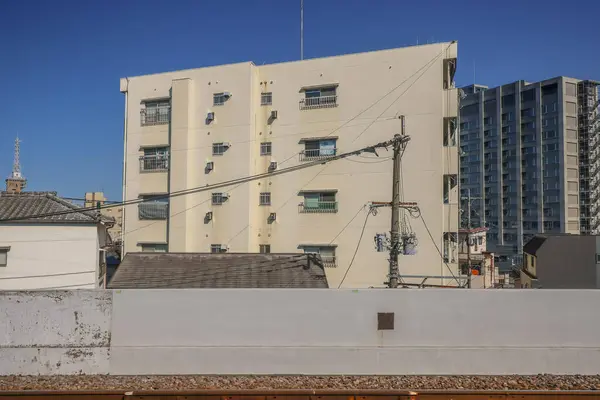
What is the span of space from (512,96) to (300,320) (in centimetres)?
5123

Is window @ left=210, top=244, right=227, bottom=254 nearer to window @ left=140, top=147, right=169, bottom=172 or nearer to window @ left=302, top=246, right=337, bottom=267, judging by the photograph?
window @ left=302, top=246, right=337, bottom=267

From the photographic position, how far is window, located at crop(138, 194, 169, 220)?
21.7m

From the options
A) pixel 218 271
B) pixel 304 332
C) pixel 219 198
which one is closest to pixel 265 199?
pixel 219 198

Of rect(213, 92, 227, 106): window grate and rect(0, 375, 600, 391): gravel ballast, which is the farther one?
rect(213, 92, 227, 106): window grate

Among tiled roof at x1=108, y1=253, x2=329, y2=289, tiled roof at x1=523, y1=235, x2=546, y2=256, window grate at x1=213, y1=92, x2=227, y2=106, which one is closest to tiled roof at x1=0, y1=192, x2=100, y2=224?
tiled roof at x1=108, y1=253, x2=329, y2=289

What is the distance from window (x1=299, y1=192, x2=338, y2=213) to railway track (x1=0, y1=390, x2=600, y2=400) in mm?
12931

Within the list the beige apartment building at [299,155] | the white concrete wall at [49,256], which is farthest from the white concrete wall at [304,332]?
the beige apartment building at [299,155]

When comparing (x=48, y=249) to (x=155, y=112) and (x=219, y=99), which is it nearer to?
(x=155, y=112)

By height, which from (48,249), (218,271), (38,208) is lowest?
(218,271)

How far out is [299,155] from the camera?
66.5ft

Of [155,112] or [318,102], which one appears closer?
[318,102]

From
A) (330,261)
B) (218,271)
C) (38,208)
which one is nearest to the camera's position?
(218,271)

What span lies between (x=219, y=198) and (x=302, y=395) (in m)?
14.8

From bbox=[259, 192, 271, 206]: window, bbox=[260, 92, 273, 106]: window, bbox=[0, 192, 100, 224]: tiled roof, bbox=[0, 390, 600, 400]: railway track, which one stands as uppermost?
bbox=[260, 92, 273, 106]: window
